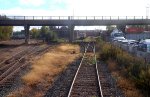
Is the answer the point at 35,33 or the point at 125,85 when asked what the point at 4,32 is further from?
the point at 125,85

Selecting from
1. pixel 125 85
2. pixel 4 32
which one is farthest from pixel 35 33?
pixel 125 85

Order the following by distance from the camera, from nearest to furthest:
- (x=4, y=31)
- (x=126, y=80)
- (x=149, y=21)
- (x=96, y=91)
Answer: (x=96, y=91) < (x=126, y=80) < (x=149, y=21) < (x=4, y=31)

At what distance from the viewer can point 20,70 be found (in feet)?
89.8

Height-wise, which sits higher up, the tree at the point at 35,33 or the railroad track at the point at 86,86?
the tree at the point at 35,33

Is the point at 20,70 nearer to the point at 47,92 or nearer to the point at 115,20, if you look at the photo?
the point at 47,92

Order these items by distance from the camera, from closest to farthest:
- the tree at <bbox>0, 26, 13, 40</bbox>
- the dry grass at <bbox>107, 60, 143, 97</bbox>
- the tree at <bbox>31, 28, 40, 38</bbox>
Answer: the dry grass at <bbox>107, 60, 143, 97</bbox>, the tree at <bbox>0, 26, 13, 40</bbox>, the tree at <bbox>31, 28, 40, 38</bbox>

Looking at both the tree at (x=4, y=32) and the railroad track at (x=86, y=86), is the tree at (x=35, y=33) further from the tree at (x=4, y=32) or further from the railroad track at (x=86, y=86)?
the railroad track at (x=86, y=86)

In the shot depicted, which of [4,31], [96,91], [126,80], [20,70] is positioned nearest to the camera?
[96,91]

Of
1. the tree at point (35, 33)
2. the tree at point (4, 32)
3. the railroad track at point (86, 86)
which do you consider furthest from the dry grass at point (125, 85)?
the tree at point (35, 33)

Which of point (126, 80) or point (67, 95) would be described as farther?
point (126, 80)

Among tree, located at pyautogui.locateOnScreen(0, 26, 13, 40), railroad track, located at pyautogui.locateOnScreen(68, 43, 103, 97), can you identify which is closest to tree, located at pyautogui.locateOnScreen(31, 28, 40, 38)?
tree, located at pyautogui.locateOnScreen(0, 26, 13, 40)

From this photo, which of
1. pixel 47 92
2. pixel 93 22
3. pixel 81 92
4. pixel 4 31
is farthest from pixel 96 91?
pixel 4 31

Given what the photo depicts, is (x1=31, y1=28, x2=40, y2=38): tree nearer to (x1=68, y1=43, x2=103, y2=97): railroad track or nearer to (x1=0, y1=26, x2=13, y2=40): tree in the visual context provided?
(x1=0, y1=26, x2=13, y2=40): tree

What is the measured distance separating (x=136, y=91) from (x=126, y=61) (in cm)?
1034
